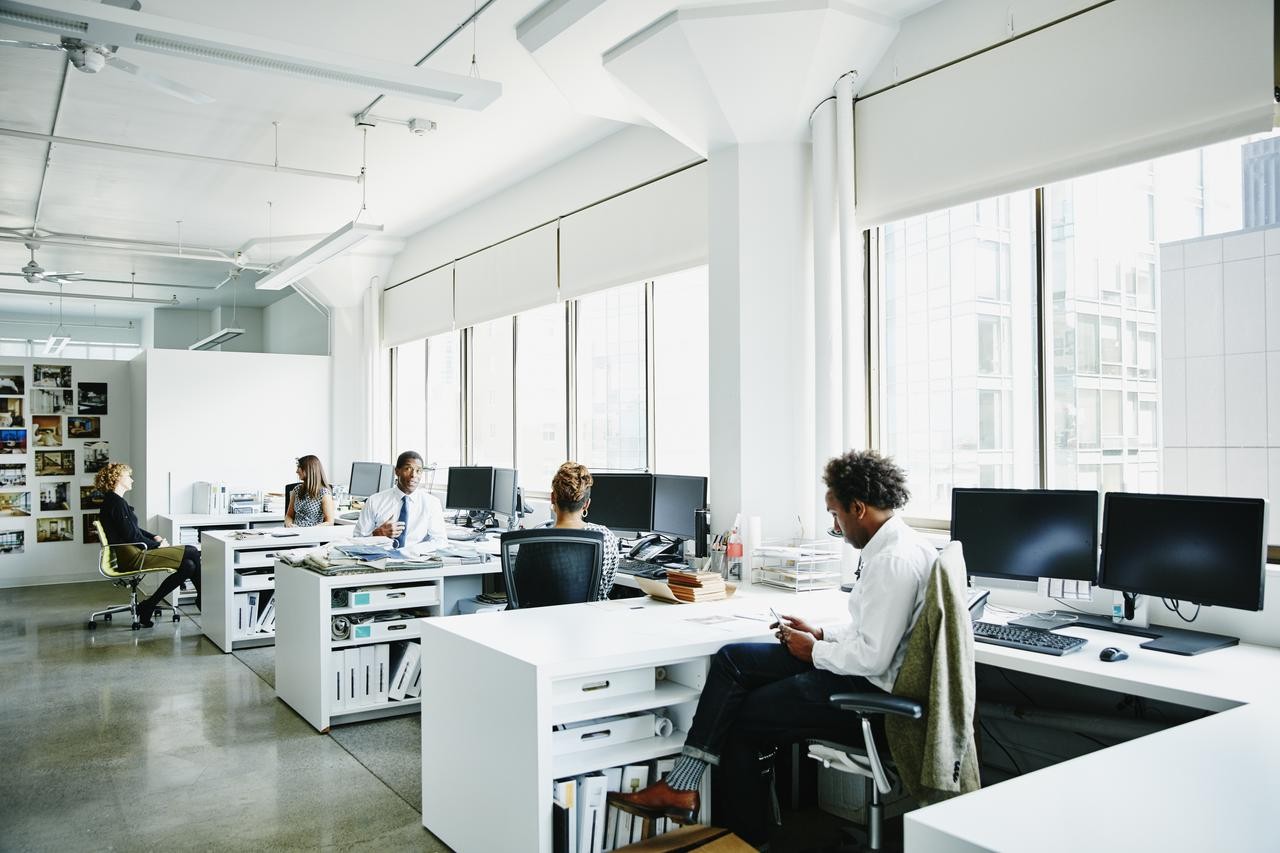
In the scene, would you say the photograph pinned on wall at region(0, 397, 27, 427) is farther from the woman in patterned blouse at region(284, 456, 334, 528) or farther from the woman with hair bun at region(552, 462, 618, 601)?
the woman with hair bun at region(552, 462, 618, 601)

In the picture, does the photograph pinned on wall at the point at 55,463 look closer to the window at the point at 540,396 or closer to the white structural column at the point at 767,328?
the window at the point at 540,396

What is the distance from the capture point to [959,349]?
420 cm

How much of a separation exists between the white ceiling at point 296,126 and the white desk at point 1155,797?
3011 mm

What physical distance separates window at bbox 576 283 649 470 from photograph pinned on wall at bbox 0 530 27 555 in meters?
6.47

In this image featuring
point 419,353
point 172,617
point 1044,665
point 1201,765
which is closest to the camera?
point 1201,765

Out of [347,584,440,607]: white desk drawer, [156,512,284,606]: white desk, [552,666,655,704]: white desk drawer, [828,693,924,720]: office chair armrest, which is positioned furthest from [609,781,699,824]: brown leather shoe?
[156,512,284,606]: white desk

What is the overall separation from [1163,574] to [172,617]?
286 inches

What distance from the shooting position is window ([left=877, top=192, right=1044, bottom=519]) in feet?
12.9

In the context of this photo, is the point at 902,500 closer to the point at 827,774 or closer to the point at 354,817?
the point at 827,774

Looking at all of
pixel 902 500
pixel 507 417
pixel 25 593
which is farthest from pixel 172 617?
pixel 902 500

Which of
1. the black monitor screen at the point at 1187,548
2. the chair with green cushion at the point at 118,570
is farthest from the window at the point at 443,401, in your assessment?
the black monitor screen at the point at 1187,548

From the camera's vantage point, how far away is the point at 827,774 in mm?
3615

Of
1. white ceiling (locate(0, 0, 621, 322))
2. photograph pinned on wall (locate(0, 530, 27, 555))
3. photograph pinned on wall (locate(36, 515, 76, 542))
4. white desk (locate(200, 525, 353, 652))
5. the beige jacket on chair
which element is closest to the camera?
the beige jacket on chair

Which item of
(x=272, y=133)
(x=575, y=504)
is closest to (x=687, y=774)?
(x=575, y=504)
